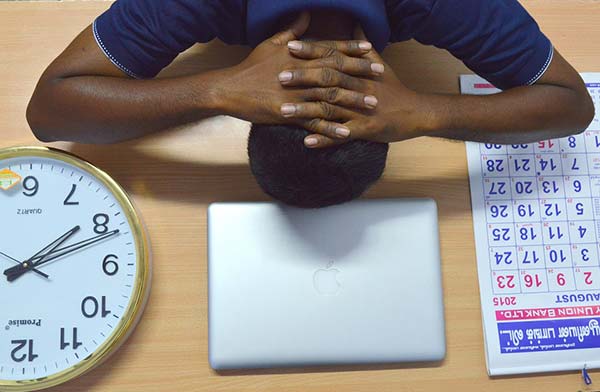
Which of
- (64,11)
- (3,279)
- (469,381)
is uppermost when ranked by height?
(64,11)

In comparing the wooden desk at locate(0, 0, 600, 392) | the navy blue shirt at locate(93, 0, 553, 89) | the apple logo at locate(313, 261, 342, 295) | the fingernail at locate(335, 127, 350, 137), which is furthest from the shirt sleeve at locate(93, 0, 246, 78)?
the apple logo at locate(313, 261, 342, 295)

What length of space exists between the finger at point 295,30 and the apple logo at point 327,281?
29 centimetres

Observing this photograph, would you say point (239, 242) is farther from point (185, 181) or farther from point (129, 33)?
point (129, 33)

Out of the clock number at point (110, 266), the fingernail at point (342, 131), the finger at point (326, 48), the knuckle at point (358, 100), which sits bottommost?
the clock number at point (110, 266)

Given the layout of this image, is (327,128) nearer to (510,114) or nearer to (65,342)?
(510,114)

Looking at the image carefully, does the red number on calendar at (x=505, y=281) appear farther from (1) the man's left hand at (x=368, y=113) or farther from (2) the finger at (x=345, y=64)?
(2) the finger at (x=345, y=64)

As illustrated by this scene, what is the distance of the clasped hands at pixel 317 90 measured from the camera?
22.4 inches

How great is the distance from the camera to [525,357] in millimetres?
752

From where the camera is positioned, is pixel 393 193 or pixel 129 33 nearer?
pixel 129 33

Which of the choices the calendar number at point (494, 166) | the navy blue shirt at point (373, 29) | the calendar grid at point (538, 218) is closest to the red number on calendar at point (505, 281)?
the calendar grid at point (538, 218)

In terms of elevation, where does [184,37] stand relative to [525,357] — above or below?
above

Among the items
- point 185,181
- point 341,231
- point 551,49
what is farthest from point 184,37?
point 551,49

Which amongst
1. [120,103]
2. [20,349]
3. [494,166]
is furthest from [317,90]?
[20,349]

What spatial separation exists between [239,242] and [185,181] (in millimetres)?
116
